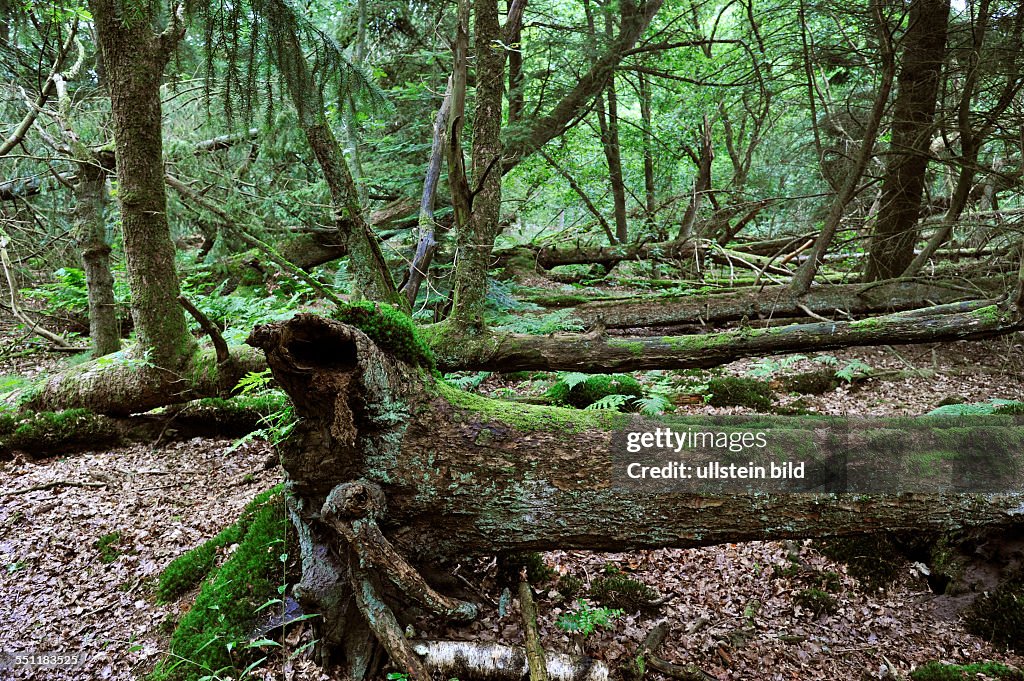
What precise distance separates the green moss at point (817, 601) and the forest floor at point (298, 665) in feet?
0.08

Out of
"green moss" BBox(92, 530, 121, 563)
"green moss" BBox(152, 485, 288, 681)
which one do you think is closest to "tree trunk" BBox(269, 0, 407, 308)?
"green moss" BBox(152, 485, 288, 681)

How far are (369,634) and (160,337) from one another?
4.07 metres

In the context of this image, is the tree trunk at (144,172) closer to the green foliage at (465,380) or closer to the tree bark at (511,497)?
the green foliage at (465,380)

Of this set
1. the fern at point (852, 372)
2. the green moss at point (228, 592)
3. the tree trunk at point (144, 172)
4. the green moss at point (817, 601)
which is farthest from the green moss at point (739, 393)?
the tree trunk at point (144, 172)

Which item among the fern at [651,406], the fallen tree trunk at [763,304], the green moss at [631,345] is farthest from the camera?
the fallen tree trunk at [763,304]

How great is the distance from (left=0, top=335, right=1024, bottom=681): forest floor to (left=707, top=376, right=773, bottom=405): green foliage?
7.89 feet

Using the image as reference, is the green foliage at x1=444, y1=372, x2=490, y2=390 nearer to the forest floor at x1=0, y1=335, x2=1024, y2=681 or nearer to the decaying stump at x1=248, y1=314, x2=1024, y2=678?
the forest floor at x1=0, y1=335, x2=1024, y2=681

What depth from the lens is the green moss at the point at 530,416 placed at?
3.31 m

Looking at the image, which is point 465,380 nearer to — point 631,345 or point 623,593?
point 631,345

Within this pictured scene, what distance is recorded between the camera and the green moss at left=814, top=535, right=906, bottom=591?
379 cm

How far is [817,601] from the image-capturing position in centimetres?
368

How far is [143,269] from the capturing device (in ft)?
17.4

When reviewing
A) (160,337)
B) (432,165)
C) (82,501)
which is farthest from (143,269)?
(432,165)

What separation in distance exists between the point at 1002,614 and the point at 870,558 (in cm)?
73
